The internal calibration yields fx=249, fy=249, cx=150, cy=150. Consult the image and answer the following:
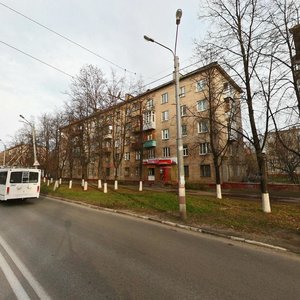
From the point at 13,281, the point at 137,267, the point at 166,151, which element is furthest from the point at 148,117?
the point at 13,281

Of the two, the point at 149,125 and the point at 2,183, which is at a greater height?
the point at 149,125

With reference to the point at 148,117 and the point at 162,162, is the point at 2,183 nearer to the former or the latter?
the point at 148,117

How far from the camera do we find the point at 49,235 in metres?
7.65

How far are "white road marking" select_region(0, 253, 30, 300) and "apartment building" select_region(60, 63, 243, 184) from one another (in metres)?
9.65

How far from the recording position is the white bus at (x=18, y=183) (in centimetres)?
1555

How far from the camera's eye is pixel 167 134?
38969 mm

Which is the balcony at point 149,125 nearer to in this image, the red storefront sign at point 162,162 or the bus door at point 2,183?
the red storefront sign at point 162,162

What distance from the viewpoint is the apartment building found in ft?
52.2

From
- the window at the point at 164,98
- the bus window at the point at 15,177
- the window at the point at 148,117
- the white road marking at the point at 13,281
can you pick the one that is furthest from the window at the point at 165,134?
the white road marking at the point at 13,281

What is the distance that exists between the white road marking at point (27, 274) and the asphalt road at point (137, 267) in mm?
16

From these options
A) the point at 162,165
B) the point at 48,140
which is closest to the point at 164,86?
the point at 162,165

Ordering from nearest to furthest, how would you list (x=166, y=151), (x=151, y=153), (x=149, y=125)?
(x=149, y=125) < (x=166, y=151) < (x=151, y=153)

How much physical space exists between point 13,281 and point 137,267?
2291 millimetres

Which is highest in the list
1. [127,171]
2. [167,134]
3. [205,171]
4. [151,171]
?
[167,134]
